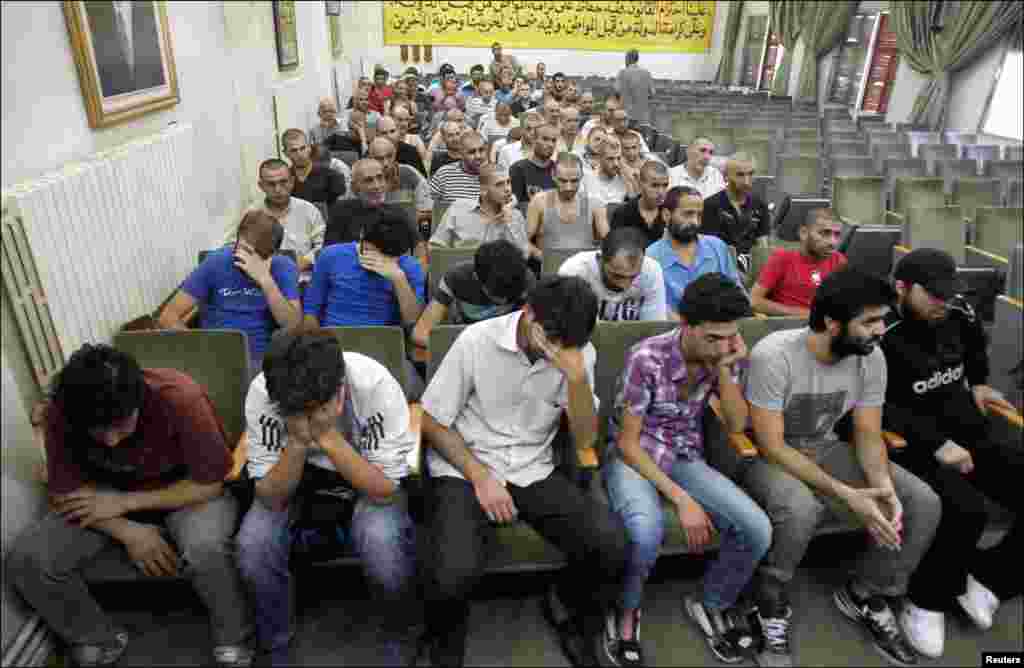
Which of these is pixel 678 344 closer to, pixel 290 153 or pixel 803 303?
pixel 803 303

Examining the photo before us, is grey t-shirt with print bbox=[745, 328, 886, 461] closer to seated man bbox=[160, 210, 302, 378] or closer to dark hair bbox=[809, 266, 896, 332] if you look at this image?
dark hair bbox=[809, 266, 896, 332]

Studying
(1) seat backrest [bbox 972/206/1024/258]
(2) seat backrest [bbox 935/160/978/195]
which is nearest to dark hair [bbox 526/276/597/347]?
(1) seat backrest [bbox 972/206/1024/258]

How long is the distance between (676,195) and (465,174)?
194 centimetres

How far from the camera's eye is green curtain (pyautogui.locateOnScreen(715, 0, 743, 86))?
1572 cm

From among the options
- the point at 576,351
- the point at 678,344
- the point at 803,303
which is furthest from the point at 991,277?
the point at 576,351

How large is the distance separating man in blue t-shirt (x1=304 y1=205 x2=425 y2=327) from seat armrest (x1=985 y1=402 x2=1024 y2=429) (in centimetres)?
230

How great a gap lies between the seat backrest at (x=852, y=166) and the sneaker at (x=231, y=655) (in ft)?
20.1

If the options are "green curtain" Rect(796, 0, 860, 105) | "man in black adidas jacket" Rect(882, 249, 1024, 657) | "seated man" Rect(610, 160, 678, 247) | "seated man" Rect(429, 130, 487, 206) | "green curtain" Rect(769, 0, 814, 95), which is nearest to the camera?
"man in black adidas jacket" Rect(882, 249, 1024, 657)

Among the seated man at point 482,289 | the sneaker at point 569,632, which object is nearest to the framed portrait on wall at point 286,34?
the seated man at point 482,289

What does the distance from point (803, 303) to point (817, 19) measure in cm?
1137

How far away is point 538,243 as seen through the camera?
12.9 feet

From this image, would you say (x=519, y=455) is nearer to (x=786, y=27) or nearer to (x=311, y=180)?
(x=311, y=180)

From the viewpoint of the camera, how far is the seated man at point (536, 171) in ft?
15.3

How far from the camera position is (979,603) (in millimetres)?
2232
